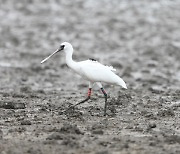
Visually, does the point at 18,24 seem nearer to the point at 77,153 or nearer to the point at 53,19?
the point at 53,19

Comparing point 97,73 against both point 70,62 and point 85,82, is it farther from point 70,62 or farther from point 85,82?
point 85,82

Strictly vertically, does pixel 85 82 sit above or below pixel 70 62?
below

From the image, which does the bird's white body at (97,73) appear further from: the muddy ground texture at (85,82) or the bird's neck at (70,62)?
the muddy ground texture at (85,82)

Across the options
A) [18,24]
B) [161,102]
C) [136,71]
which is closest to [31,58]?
[136,71]

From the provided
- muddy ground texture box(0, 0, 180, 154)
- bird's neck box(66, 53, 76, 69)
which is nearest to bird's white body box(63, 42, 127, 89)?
bird's neck box(66, 53, 76, 69)

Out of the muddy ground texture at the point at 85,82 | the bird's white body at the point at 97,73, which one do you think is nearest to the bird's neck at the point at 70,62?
the bird's white body at the point at 97,73

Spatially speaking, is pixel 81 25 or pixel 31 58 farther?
pixel 81 25

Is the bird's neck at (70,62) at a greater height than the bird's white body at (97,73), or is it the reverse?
the bird's neck at (70,62)

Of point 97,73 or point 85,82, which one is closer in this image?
point 97,73

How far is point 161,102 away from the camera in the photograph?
46.1 feet

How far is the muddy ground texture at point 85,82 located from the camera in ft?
31.4

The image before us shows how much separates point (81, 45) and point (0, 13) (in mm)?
7230

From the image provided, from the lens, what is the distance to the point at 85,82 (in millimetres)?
19844

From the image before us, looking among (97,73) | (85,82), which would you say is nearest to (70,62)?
(97,73)
